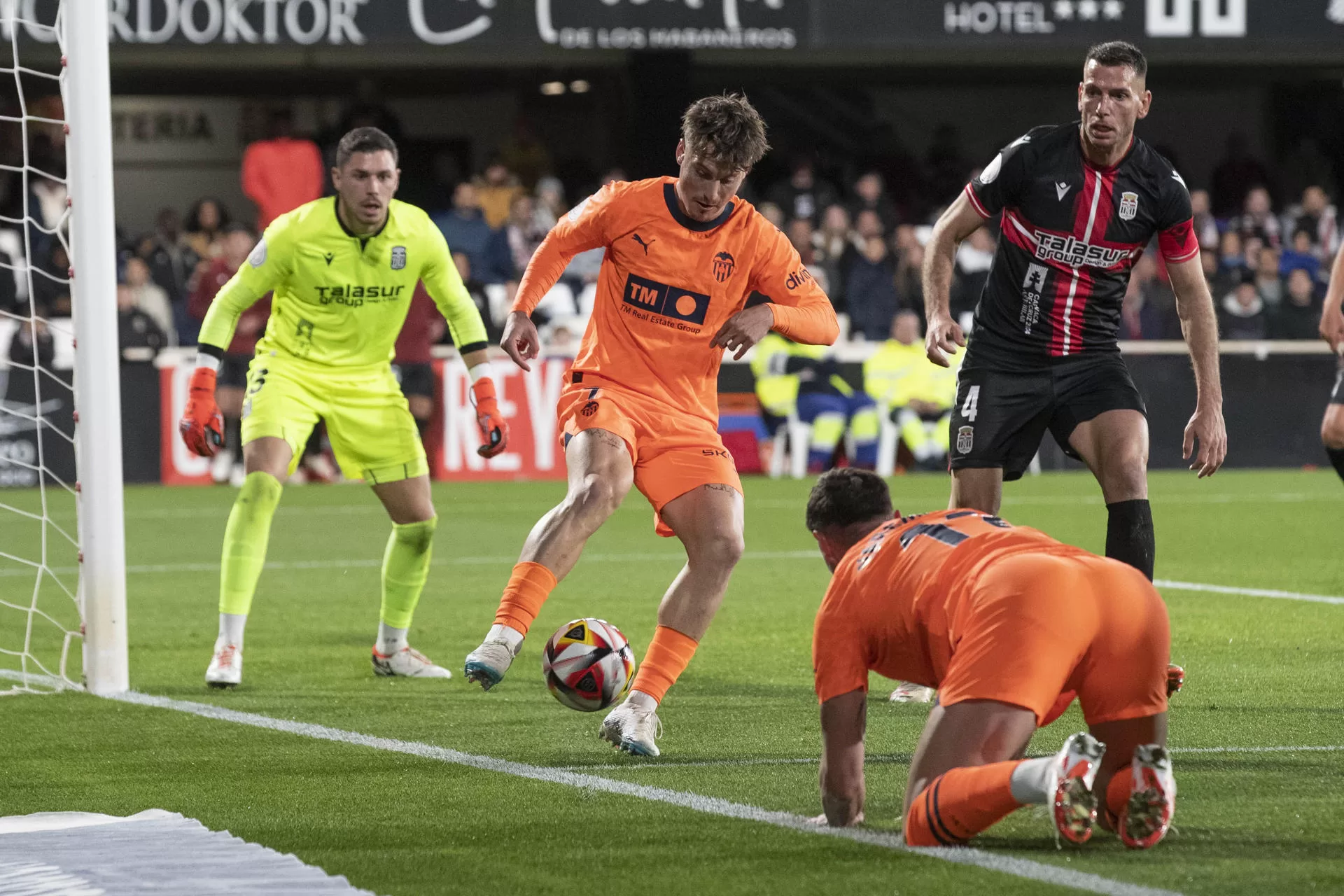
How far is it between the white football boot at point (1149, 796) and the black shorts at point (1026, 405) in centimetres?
223

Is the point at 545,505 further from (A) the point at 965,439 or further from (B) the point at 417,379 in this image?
(A) the point at 965,439

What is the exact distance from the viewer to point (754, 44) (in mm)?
20266

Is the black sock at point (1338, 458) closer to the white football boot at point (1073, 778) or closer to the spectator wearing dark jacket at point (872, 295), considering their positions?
the white football boot at point (1073, 778)

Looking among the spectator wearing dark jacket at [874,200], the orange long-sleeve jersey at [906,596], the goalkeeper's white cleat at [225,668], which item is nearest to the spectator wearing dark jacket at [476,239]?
the spectator wearing dark jacket at [874,200]

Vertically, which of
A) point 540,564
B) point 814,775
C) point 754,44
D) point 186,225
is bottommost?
point 814,775

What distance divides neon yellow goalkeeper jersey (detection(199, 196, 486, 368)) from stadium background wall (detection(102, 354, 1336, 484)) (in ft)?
33.3

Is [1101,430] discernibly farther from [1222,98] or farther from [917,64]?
[1222,98]

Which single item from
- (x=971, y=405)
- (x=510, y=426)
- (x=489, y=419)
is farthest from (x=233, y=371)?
(x=971, y=405)

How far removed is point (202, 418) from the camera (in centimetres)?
726

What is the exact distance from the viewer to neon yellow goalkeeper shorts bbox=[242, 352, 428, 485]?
754 centimetres

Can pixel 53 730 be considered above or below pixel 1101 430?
below

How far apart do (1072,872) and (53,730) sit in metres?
3.58

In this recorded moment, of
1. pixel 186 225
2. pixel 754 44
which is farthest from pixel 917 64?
pixel 186 225

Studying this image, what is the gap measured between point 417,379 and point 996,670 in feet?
45.6
